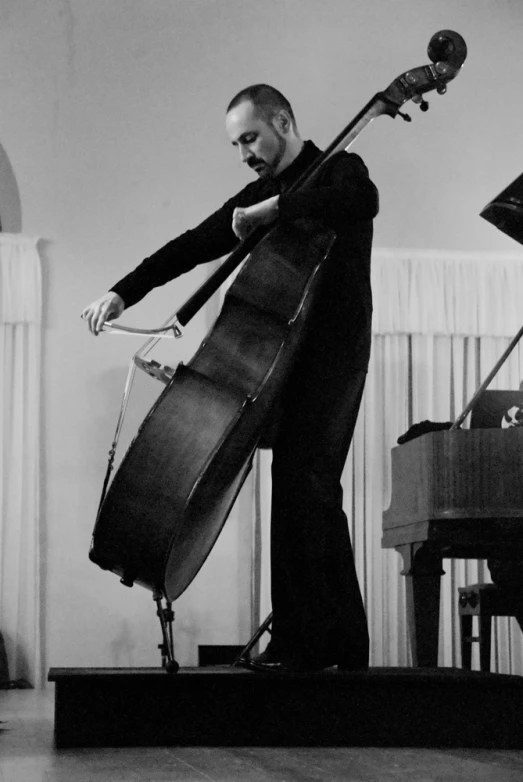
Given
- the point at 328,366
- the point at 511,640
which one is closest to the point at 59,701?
the point at 328,366

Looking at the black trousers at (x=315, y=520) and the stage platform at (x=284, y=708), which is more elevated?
the black trousers at (x=315, y=520)

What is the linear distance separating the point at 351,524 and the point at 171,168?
6.43 feet

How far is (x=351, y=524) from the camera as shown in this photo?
4.98 m

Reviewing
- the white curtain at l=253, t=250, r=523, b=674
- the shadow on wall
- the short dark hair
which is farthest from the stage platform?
the shadow on wall

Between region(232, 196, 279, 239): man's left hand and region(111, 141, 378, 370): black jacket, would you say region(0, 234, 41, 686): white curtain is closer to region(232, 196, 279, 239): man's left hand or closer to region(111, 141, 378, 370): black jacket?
region(111, 141, 378, 370): black jacket

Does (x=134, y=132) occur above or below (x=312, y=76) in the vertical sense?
below

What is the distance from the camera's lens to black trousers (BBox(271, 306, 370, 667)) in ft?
6.97

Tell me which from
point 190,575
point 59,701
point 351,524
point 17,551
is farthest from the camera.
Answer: point 351,524

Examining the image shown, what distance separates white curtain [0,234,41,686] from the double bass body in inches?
107

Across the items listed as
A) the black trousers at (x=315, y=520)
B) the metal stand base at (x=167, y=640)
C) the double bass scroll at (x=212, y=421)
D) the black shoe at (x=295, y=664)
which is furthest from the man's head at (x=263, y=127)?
the black shoe at (x=295, y=664)

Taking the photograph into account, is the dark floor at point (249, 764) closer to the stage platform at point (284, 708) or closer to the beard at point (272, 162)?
the stage platform at point (284, 708)

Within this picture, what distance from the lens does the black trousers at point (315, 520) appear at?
6.97 feet

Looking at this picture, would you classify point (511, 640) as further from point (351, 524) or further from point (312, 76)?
point (312, 76)

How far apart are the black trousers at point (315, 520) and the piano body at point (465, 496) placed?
0.81 metres
